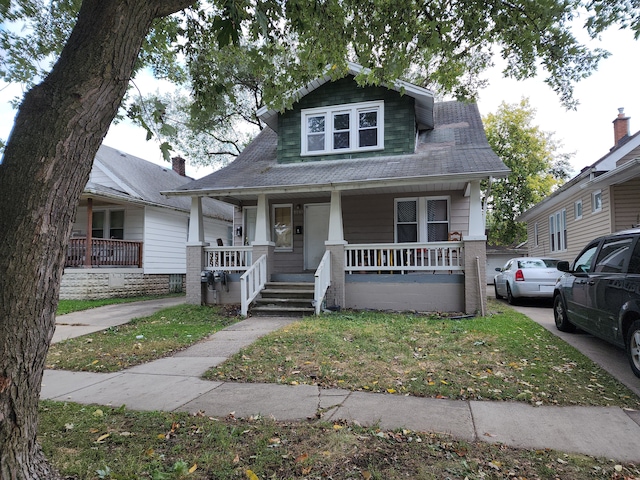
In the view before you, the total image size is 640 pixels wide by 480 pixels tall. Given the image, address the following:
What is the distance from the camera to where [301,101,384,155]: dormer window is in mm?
11875

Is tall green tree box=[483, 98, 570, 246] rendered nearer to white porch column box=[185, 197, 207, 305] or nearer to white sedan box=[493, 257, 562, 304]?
white sedan box=[493, 257, 562, 304]

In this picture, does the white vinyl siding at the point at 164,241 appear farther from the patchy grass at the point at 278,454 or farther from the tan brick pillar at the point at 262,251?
the patchy grass at the point at 278,454

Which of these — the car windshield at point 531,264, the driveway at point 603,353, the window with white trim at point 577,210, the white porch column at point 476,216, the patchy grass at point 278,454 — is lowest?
the patchy grass at point 278,454

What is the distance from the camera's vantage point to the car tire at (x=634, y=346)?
461 cm

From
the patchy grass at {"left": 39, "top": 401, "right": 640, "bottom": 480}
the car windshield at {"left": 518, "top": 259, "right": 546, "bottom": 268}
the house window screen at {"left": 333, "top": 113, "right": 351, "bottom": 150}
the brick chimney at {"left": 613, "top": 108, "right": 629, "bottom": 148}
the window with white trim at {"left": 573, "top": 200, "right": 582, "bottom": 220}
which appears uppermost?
the brick chimney at {"left": 613, "top": 108, "right": 629, "bottom": 148}

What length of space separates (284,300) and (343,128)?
18.5 feet

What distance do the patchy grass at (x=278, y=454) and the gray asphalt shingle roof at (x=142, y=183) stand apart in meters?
10.9

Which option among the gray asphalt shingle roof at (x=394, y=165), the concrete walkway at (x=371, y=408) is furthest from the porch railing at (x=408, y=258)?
the concrete walkway at (x=371, y=408)

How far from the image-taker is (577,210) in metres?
14.5

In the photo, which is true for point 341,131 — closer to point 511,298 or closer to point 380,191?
point 380,191

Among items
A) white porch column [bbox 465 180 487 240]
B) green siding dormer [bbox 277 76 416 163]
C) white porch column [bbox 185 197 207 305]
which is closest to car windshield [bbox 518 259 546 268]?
white porch column [bbox 465 180 487 240]

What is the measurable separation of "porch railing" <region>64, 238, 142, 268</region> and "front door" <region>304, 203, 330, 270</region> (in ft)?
23.8

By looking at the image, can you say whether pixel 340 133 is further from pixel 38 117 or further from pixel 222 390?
pixel 38 117

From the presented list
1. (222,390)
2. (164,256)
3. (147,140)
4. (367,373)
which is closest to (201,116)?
(147,140)
